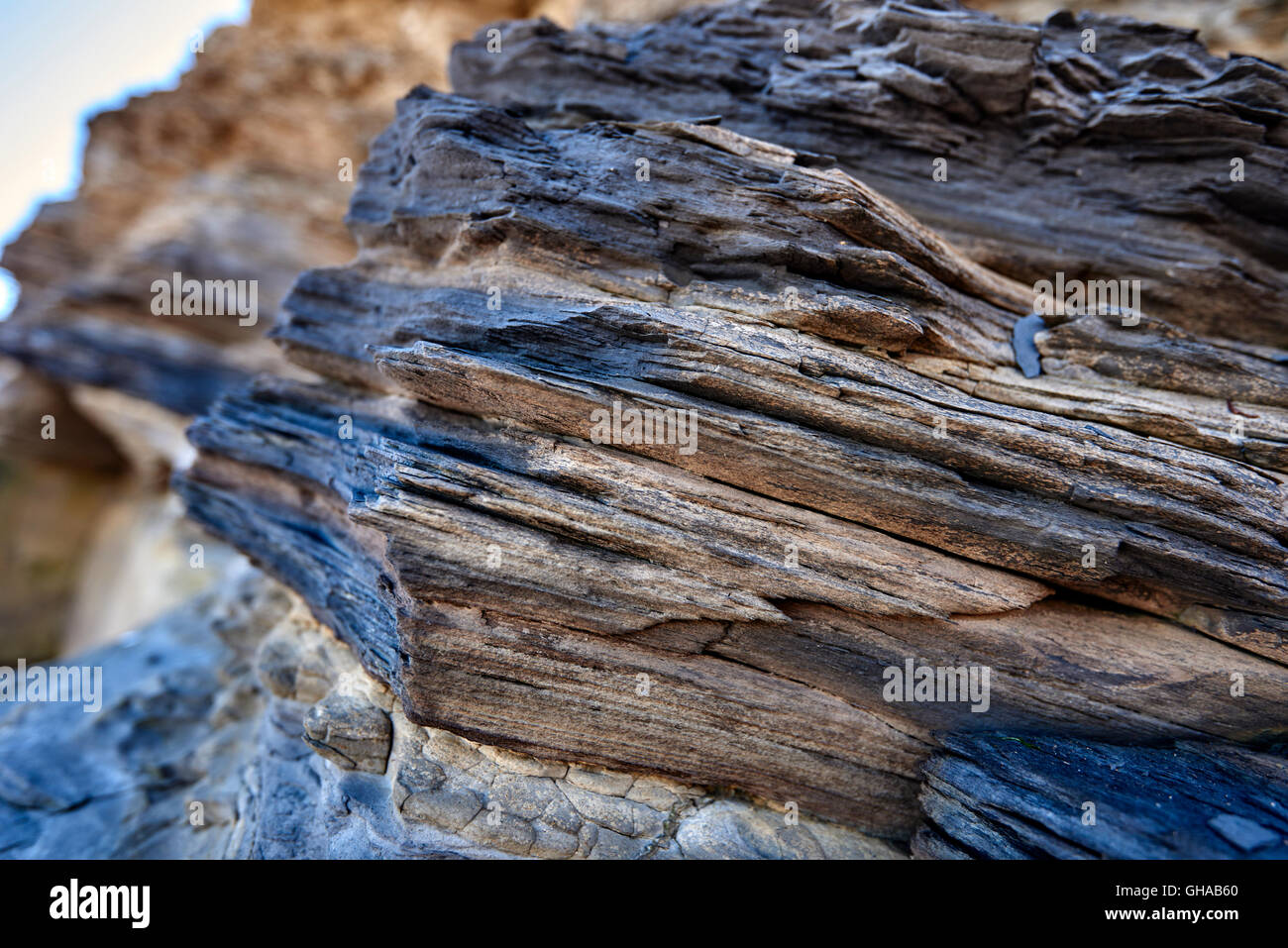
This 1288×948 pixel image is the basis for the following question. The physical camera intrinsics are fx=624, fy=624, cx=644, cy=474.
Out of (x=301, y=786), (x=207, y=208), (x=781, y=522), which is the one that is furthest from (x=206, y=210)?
(x=781, y=522)

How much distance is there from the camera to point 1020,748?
8.76 metres

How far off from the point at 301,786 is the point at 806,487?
9.42 meters

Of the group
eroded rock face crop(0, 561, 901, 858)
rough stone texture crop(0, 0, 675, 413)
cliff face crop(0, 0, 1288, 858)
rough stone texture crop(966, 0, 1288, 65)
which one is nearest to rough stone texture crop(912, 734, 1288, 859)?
cliff face crop(0, 0, 1288, 858)

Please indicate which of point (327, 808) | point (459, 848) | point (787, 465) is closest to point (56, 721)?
point (327, 808)

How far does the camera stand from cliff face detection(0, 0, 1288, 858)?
345 inches

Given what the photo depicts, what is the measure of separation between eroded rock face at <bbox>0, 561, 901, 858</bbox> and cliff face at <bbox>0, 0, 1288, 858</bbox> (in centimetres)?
→ 7

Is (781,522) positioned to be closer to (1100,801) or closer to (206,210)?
(1100,801)

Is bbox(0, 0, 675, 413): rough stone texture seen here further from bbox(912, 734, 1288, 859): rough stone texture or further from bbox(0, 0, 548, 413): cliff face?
bbox(912, 734, 1288, 859): rough stone texture

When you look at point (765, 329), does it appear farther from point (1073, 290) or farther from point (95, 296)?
point (95, 296)

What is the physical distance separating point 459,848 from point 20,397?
3191 cm

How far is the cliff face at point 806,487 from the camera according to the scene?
28.7ft

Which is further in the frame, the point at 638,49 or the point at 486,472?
the point at 638,49
